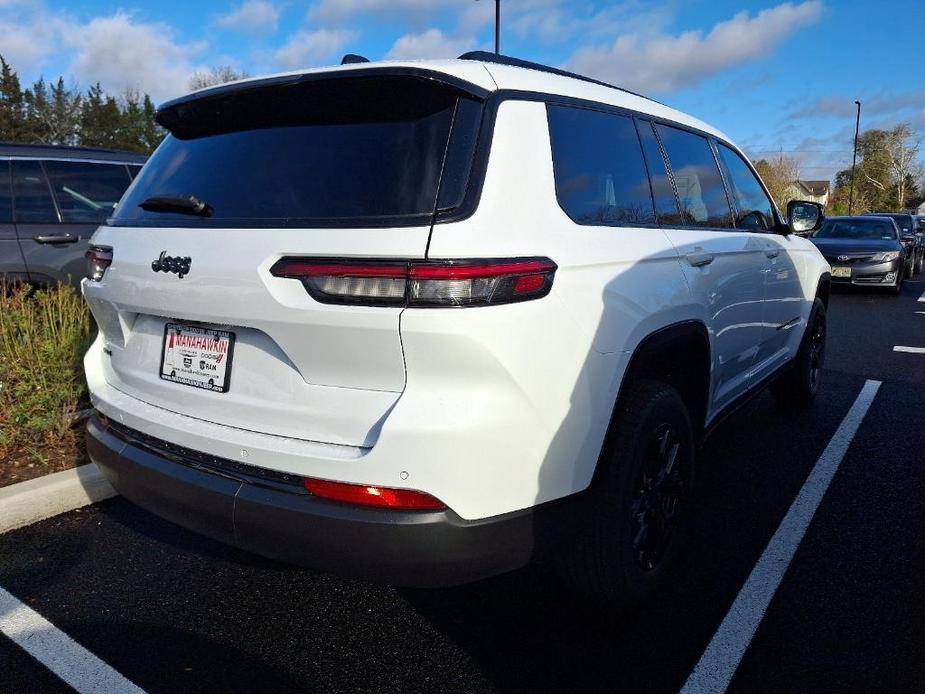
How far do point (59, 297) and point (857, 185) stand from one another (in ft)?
297

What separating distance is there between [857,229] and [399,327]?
1668 cm

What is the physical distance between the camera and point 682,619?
9.00 ft

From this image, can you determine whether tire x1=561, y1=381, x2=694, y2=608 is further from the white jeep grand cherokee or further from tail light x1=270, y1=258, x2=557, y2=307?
tail light x1=270, y1=258, x2=557, y2=307

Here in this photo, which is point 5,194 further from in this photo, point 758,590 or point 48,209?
point 758,590

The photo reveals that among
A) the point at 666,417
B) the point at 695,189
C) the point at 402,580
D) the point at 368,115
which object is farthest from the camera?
the point at 695,189

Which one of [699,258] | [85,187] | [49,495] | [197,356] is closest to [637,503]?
[699,258]

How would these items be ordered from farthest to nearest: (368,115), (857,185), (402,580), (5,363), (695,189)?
(857,185) → (5,363) → (695,189) → (368,115) → (402,580)

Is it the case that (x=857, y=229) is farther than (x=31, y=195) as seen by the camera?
Yes

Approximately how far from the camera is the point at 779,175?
56.7 metres

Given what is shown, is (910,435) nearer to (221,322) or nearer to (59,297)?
(221,322)

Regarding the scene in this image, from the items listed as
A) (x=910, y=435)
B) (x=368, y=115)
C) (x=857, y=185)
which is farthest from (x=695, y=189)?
(x=857, y=185)

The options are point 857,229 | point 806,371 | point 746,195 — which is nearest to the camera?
point 746,195

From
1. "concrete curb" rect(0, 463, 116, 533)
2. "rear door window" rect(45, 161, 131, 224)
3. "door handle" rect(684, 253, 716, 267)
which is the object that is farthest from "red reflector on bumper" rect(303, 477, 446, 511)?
"rear door window" rect(45, 161, 131, 224)

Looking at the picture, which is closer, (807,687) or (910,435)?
(807,687)
